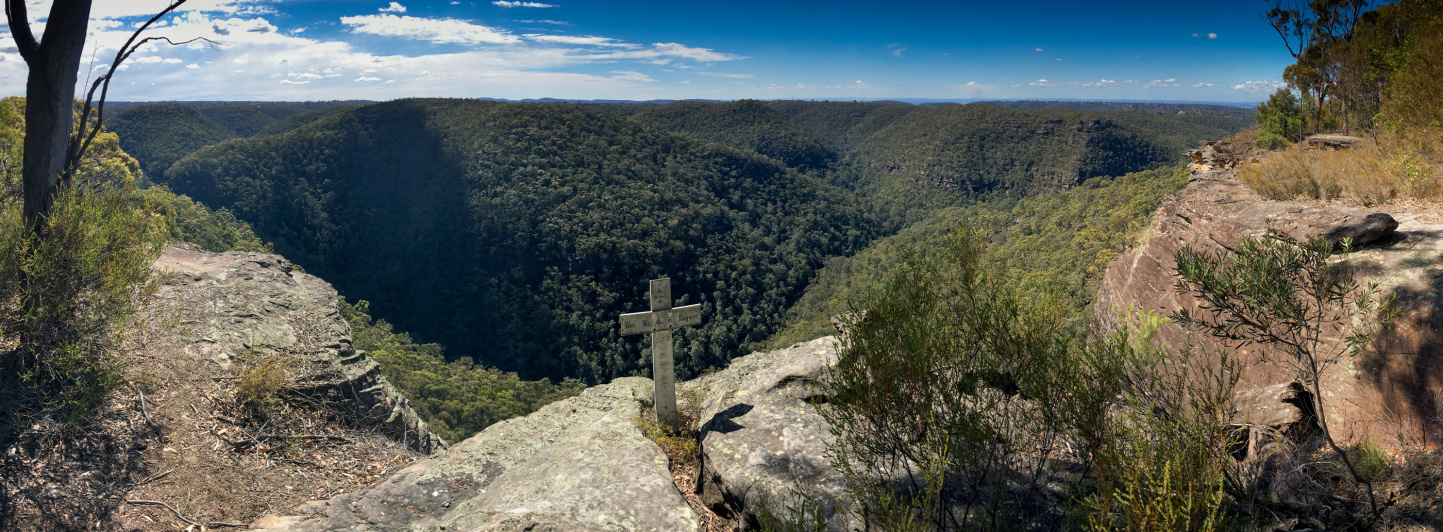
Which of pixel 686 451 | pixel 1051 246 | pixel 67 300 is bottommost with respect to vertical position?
pixel 1051 246

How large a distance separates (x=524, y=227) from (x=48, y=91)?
59089 mm

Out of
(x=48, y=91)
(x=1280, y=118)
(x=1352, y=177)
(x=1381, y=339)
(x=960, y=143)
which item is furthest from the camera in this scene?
(x=960, y=143)

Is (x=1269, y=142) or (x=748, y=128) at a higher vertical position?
(x=748, y=128)

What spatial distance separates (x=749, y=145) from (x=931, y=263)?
135982 mm

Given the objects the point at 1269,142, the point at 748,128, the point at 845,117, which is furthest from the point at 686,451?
the point at 845,117

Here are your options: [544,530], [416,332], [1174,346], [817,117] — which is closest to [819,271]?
[416,332]

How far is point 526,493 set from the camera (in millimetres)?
5750

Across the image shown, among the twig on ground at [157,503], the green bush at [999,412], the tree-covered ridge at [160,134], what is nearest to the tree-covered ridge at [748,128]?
the tree-covered ridge at [160,134]

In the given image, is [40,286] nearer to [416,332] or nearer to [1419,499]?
[1419,499]

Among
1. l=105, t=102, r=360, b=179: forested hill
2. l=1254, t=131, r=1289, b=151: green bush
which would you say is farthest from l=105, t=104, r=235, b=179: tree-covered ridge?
l=1254, t=131, r=1289, b=151: green bush

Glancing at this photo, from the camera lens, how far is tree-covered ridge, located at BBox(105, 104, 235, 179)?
74000mm

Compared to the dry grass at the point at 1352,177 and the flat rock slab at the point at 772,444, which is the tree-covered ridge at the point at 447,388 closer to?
the flat rock slab at the point at 772,444

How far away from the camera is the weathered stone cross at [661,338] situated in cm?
777

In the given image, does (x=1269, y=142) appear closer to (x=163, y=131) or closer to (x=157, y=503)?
(x=157, y=503)
